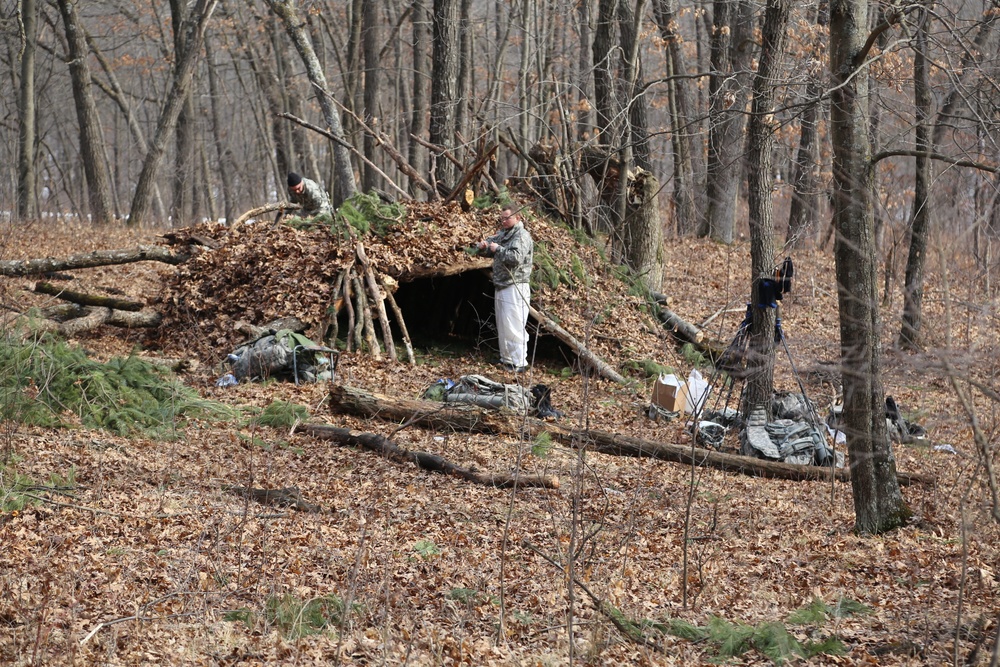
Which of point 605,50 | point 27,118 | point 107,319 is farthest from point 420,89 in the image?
point 107,319

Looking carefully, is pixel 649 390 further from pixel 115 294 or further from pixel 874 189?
pixel 115 294

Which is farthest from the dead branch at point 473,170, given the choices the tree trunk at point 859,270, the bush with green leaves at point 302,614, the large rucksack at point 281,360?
the bush with green leaves at point 302,614

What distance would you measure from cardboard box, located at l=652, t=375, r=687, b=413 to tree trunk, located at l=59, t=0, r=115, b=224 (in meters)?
13.4

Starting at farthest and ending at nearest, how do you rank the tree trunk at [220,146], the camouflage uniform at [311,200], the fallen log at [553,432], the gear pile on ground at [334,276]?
the tree trunk at [220,146], the camouflage uniform at [311,200], the gear pile on ground at [334,276], the fallen log at [553,432]

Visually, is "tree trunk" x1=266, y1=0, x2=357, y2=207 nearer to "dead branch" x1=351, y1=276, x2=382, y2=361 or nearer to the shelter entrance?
the shelter entrance

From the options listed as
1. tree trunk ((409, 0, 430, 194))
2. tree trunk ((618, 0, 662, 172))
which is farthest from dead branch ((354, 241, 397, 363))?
tree trunk ((409, 0, 430, 194))

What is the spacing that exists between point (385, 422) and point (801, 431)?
441cm

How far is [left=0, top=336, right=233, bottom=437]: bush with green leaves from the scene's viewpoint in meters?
8.66

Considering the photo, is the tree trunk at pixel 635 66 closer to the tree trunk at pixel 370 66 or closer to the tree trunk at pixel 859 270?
the tree trunk at pixel 370 66

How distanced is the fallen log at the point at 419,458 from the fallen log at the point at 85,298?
5.05m

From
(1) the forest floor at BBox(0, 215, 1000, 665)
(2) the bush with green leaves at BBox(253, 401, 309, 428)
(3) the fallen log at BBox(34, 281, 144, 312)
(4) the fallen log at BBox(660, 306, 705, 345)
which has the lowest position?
(1) the forest floor at BBox(0, 215, 1000, 665)

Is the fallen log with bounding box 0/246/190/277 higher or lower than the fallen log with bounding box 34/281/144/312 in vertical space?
higher

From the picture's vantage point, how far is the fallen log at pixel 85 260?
14.1 meters

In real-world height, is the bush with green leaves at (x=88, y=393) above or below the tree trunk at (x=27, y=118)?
below
